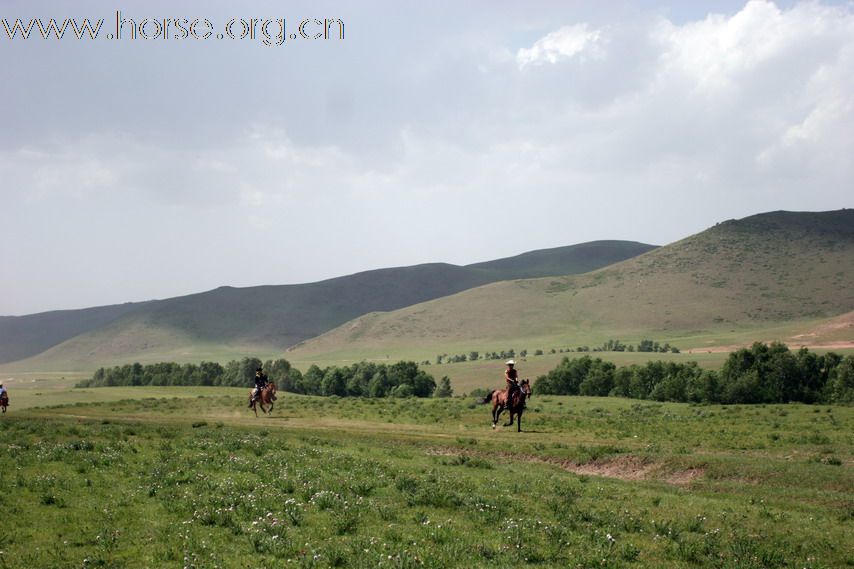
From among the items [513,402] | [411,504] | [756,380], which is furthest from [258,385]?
[756,380]

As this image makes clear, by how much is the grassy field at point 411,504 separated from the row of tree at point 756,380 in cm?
5122

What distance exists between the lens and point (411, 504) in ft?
55.8

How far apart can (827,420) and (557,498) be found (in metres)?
34.4

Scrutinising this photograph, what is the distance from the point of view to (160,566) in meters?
12.3

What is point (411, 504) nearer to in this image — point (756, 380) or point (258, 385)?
point (258, 385)

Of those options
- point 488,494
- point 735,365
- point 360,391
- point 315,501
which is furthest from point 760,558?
point 360,391

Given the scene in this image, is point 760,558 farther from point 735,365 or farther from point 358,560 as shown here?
point 735,365

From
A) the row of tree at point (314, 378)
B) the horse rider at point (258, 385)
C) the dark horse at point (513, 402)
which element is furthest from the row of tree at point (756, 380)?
the horse rider at point (258, 385)

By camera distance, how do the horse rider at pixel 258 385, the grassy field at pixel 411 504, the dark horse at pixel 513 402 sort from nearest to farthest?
1. the grassy field at pixel 411 504
2. the dark horse at pixel 513 402
3. the horse rider at pixel 258 385

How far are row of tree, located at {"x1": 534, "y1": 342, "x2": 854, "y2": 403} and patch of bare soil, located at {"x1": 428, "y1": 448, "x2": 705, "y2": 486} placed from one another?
5846 centimetres

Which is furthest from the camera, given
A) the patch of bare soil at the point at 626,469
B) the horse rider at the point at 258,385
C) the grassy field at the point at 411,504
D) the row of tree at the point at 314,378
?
the row of tree at the point at 314,378

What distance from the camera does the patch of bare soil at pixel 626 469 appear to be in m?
25.8

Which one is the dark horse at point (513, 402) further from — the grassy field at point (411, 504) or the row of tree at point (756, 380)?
the row of tree at point (756, 380)

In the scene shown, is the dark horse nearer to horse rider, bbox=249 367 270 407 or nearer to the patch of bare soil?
the patch of bare soil
